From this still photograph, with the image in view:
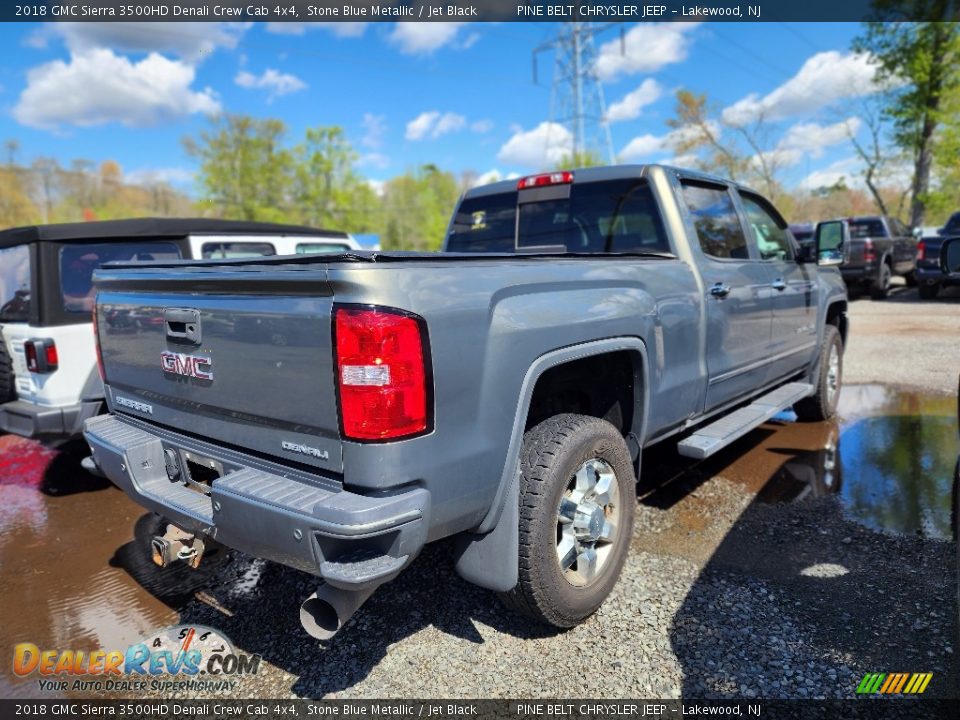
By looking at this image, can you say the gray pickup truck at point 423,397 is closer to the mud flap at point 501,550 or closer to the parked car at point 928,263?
the mud flap at point 501,550

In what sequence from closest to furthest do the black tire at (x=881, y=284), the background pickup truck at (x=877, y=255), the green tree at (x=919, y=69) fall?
the background pickup truck at (x=877, y=255)
the black tire at (x=881, y=284)
the green tree at (x=919, y=69)

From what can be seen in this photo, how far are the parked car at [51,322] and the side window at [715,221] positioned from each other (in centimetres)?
423

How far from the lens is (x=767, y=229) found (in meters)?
4.99

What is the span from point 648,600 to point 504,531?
107 cm

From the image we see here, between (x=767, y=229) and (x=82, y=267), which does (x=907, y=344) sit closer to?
(x=767, y=229)

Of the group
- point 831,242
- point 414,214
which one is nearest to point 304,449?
point 831,242

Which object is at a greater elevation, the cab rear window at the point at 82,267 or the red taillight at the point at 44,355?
the cab rear window at the point at 82,267

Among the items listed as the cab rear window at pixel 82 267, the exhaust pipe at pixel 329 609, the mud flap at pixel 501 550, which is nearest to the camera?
the exhaust pipe at pixel 329 609

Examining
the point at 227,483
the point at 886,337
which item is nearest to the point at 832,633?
the point at 227,483

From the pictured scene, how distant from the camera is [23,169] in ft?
189

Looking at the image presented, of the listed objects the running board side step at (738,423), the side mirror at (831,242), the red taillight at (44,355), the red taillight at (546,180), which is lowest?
the running board side step at (738,423)

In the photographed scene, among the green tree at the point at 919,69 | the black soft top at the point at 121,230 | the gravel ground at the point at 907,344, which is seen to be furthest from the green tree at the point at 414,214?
the black soft top at the point at 121,230

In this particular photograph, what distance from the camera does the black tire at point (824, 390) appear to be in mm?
5594

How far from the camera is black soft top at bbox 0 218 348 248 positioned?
4539 mm
